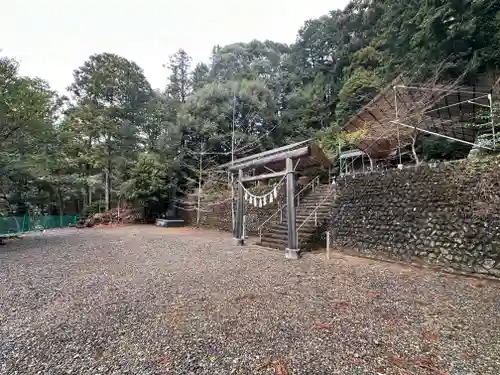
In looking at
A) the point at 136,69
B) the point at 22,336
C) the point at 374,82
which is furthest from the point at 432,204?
the point at 136,69

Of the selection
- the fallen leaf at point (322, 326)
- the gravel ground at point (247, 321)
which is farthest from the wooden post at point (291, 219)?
the fallen leaf at point (322, 326)

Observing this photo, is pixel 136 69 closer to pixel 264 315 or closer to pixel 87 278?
pixel 87 278

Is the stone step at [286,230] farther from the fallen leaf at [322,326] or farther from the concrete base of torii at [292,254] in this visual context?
the fallen leaf at [322,326]

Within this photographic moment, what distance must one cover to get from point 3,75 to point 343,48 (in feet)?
62.1

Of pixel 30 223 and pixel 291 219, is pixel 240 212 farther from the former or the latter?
pixel 30 223

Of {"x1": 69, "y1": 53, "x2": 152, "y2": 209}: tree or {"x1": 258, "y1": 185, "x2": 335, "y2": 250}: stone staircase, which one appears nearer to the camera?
{"x1": 258, "y1": 185, "x2": 335, "y2": 250}: stone staircase

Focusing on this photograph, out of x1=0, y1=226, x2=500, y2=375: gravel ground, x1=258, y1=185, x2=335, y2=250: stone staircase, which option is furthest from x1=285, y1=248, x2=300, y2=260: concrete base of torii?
x1=0, y1=226, x2=500, y2=375: gravel ground

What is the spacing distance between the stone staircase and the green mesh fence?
12239 millimetres

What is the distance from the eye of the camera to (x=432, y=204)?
5508 mm

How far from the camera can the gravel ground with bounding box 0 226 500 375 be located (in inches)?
89.7

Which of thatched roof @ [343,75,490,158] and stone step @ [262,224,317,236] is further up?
thatched roof @ [343,75,490,158]

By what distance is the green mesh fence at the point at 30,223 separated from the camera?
12.3 m

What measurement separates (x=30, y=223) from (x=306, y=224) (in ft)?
50.4

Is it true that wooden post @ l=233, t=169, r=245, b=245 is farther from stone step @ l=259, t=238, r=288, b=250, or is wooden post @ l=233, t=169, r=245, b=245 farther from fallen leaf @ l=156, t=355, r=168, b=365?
fallen leaf @ l=156, t=355, r=168, b=365
